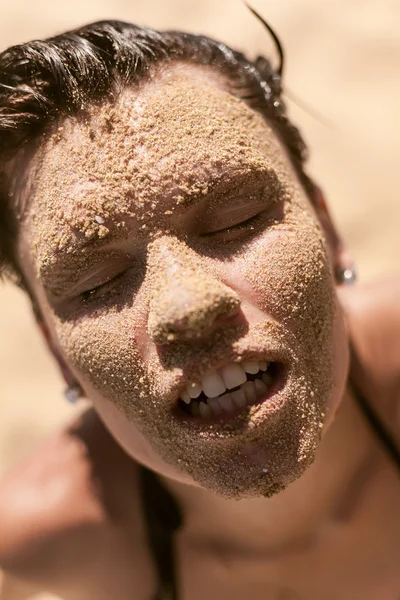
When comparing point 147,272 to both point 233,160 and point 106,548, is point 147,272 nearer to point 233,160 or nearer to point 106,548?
point 233,160

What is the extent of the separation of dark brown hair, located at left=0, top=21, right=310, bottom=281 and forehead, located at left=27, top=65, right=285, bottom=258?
0.06m

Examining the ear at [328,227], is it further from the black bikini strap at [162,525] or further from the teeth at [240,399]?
the black bikini strap at [162,525]

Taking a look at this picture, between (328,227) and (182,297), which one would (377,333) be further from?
(182,297)

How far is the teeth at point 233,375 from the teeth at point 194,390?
0.05 m

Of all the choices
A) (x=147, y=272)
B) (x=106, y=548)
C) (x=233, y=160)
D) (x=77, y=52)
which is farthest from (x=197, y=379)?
(x=106, y=548)

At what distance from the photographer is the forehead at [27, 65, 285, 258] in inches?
45.4

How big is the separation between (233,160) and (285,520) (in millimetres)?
1069

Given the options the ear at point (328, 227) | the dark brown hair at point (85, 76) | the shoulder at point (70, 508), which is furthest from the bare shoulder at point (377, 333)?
the shoulder at point (70, 508)

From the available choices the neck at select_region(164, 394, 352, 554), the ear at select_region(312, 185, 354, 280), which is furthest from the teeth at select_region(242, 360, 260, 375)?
the neck at select_region(164, 394, 352, 554)

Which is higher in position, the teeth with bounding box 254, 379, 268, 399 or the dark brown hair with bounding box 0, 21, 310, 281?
the dark brown hair with bounding box 0, 21, 310, 281

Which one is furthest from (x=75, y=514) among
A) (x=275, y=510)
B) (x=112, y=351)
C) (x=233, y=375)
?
(x=233, y=375)

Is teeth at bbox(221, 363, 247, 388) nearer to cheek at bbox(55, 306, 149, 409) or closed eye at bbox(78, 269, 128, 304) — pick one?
cheek at bbox(55, 306, 149, 409)

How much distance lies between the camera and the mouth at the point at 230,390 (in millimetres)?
1112

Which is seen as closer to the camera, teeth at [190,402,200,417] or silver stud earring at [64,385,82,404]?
teeth at [190,402,200,417]
